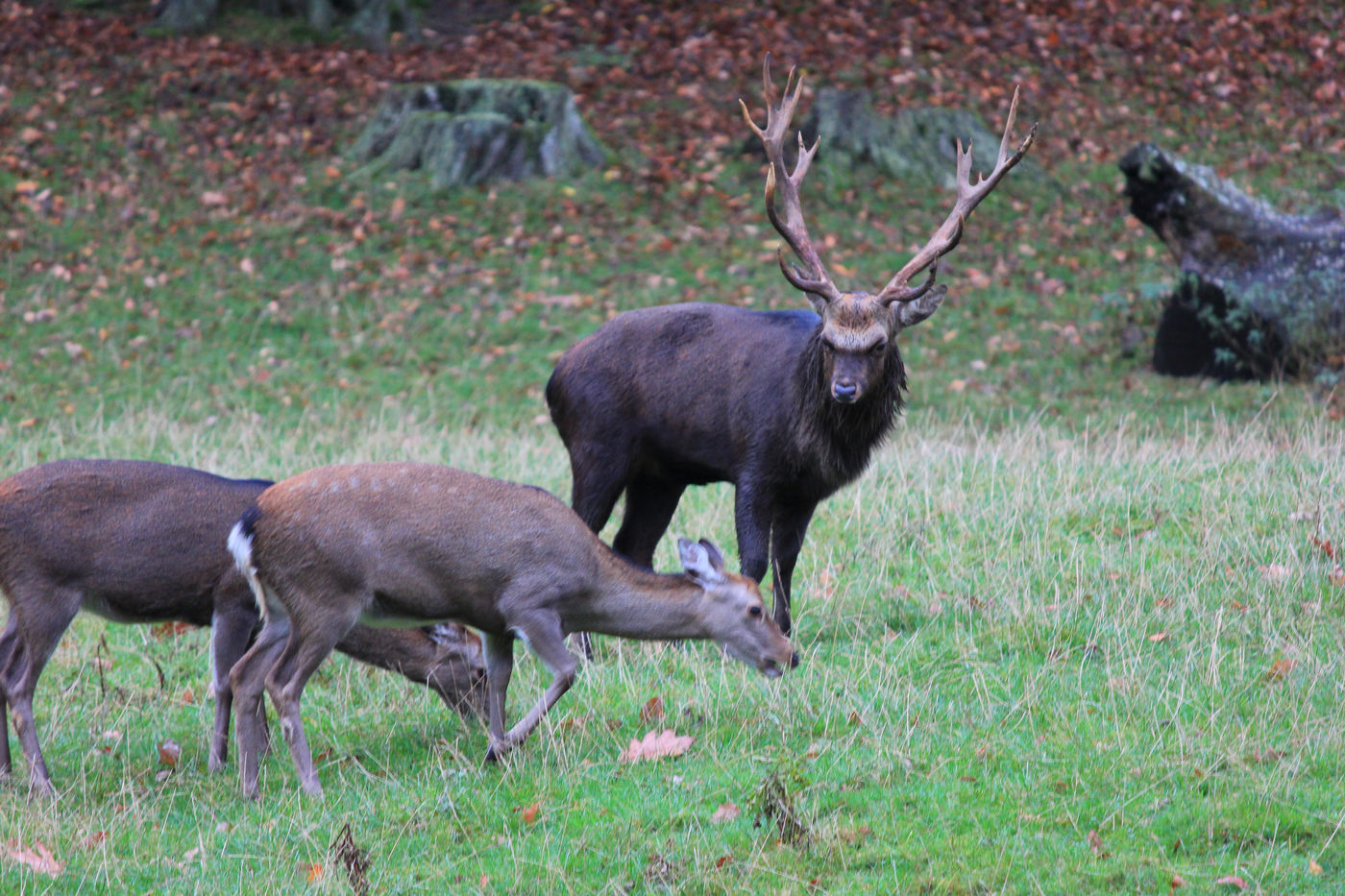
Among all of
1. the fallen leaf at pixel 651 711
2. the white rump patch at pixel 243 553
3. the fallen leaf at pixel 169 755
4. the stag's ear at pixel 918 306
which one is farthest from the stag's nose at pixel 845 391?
the fallen leaf at pixel 169 755

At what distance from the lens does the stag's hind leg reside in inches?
303

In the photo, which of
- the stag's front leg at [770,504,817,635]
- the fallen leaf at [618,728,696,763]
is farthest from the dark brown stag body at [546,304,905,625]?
the fallen leaf at [618,728,696,763]

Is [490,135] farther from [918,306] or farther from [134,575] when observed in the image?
[134,575]

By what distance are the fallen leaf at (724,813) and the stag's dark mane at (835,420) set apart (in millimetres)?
2361

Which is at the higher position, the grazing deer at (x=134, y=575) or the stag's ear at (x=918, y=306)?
the stag's ear at (x=918, y=306)

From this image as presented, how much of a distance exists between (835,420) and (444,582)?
2.16 meters

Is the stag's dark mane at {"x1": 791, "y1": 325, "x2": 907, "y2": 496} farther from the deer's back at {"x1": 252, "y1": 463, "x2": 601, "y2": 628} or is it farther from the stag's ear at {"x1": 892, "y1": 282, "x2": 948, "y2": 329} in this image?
the deer's back at {"x1": 252, "y1": 463, "x2": 601, "y2": 628}

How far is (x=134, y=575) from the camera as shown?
5844 mm

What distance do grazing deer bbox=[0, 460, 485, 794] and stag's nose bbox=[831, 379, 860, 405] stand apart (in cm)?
193

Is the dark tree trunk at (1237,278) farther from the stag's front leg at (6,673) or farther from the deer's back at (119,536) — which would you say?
the stag's front leg at (6,673)

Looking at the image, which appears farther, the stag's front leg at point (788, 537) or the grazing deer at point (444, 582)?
the stag's front leg at point (788, 537)

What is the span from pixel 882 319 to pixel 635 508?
178 centimetres

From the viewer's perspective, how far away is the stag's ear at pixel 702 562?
6.01 metres

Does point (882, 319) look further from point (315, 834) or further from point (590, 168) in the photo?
point (590, 168)
